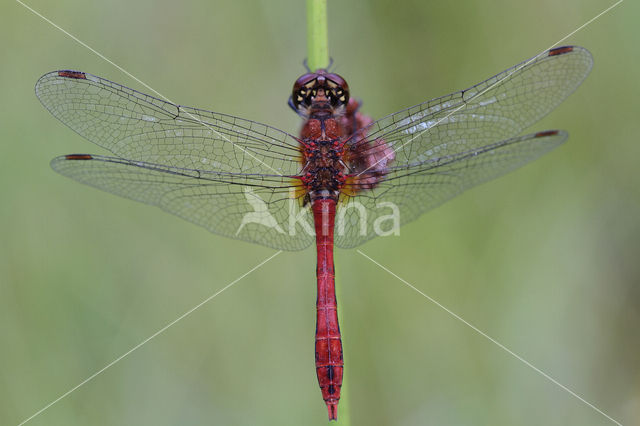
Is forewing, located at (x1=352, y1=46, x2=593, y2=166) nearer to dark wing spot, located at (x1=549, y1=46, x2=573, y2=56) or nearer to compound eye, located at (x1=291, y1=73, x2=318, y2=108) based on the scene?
dark wing spot, located at (x1=549, y1=46, x2=573, y2=56)

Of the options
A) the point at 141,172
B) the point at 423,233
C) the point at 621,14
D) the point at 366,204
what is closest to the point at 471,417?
the point at 423,233

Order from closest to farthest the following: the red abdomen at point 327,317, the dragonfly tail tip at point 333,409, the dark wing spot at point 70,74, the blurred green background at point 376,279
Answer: the dragonfly tail tip at point 333,409, the red abdomen at point 327,317, the dark wing spot at point 70,74, the blurred green background at point 376,279

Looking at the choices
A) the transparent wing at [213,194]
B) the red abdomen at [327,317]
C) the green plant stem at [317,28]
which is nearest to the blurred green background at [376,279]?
the red abdomen at [327,317]

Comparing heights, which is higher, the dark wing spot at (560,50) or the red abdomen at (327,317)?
the dark wing spot at (560,50)

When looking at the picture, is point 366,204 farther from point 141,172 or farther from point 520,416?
point 520,416

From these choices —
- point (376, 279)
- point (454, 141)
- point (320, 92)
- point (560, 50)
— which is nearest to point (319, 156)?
point (320, 92)

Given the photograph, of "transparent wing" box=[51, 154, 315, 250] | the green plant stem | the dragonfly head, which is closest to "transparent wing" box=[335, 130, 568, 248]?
"transparent wing" box=[51, 154, 315, 250]

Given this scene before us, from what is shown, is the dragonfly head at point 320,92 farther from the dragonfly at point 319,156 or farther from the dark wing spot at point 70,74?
the dark wing spot at point 70,74
